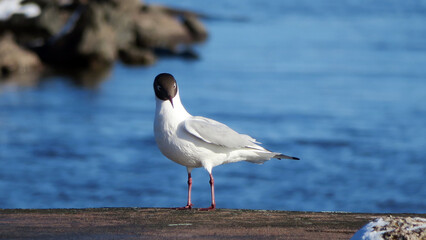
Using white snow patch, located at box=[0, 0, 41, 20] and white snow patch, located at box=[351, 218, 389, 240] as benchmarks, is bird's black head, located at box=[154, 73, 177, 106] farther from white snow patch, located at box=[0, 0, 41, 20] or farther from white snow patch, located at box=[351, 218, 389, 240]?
white snow patch, located at box=[0, 0, 41, 20]

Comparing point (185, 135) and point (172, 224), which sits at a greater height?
point (185, 135)

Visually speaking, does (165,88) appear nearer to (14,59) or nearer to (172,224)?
(172,224)

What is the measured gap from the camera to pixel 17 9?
45.2 m

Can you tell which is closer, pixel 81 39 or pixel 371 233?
pixel 371 233

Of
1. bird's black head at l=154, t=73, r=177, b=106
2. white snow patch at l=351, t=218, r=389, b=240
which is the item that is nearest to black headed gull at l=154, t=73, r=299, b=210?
bird's black head at l=154, t=73, r=177, b=106

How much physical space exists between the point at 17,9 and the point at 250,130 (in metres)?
24.9

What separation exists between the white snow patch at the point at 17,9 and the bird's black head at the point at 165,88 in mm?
38720

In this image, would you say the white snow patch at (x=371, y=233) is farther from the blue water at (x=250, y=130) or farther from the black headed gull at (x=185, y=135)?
the blue water at (x=250, y=130)

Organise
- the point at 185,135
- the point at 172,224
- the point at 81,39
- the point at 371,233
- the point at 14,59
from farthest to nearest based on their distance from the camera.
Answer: the point at 81,39 < the point at 14,59 < the point at 185,135 < the point at 172,224 < the point at 371,233

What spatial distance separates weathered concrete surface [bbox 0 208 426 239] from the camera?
22.0 feet

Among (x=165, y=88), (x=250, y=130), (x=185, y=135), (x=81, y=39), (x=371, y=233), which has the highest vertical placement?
(x=81, y=39)

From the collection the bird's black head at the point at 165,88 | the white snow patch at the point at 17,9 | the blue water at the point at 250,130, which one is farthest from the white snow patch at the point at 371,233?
the white snow patch at the point at 17,9

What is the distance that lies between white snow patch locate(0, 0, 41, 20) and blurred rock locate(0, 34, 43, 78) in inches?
171

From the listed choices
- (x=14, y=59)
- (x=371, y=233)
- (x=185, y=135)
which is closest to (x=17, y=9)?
(x=14, y=59)
